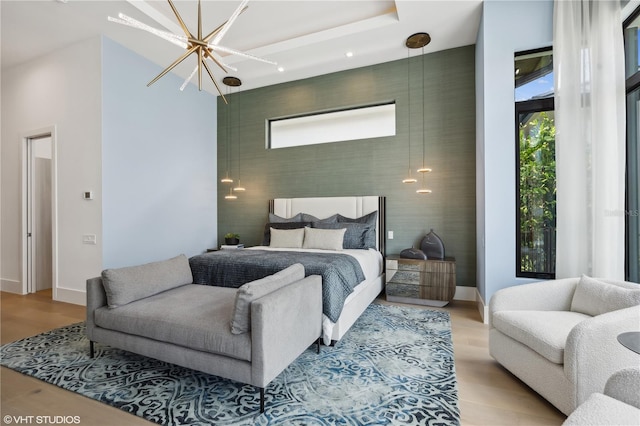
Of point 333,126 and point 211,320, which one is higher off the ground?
point 333,126

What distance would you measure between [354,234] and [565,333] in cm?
252

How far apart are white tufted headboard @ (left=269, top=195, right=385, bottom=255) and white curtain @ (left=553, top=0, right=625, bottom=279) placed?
6.74ft

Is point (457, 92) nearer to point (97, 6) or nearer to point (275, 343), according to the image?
point (275, 343)

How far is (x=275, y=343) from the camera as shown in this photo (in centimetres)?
177

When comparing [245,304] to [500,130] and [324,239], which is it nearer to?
[324,239]

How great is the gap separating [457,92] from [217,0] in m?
3.20

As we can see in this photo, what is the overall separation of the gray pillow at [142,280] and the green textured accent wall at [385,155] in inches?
96.6

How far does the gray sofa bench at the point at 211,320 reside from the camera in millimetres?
1726

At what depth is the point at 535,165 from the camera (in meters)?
3.17

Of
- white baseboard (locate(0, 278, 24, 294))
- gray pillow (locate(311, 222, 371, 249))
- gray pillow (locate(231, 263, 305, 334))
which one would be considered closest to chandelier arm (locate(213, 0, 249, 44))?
gray pillow (locate(231, 263, 305, 334))

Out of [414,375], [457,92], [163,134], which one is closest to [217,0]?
[163,134]

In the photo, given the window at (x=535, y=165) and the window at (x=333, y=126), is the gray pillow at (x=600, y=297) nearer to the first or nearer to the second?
the window at (x=535, y=165)

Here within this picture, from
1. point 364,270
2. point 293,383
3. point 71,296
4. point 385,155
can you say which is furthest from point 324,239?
point 71,296

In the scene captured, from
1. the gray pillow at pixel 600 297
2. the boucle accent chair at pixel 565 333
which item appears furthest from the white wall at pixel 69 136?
the gray pillow at pixel 600 297
